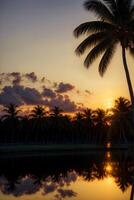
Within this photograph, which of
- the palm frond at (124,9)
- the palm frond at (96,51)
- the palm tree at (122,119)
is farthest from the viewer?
the palm tree at (122,119)

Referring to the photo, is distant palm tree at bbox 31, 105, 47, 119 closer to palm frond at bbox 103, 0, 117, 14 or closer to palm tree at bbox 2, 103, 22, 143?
palm tree at bbox 2, 103, 22, 143

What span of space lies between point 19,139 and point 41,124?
23.6 ft

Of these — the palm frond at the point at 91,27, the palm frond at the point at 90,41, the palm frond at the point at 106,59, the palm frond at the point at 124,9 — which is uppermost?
the palm frond at the point at 124,9

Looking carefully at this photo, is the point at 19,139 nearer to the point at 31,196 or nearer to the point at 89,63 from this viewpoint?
the point at 89,63

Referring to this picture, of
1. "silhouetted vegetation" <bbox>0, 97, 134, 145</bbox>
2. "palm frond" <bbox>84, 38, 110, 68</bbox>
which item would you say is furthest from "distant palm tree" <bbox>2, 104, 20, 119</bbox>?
"palm frond" <bbox>84, 38, 110, 68</bbox>

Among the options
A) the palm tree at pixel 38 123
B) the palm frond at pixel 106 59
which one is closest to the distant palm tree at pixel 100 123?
the palm tree at pixel 38 123

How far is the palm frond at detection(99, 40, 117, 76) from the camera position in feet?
73.9

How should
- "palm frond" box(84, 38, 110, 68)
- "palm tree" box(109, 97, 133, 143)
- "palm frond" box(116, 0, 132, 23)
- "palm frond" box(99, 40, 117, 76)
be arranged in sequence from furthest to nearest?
"palm tree" box(109, 97, 133, 143) < "palm frond" box(99, 40, 117, 76) < "palm frond" box(84, 38, 110, 68) < "palm frond" box(116, 0, 132, 23)

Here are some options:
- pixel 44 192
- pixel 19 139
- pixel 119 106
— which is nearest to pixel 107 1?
pixel 44 192

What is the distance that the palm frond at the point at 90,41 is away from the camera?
2231 cm

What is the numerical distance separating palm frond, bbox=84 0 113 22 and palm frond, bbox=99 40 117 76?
4.67 feet

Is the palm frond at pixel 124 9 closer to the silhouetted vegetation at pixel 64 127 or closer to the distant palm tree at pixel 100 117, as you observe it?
the silhouetted vegetation at pixel 64 127

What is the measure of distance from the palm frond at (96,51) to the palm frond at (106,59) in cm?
25

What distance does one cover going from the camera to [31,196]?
43.2 feet
